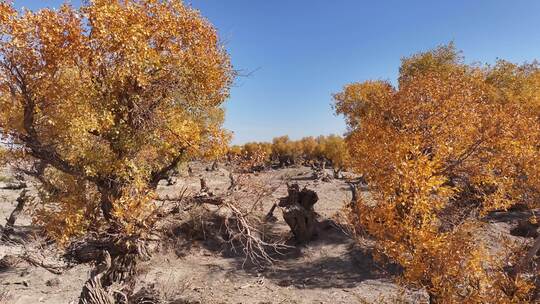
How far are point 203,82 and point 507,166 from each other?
52.6 ft

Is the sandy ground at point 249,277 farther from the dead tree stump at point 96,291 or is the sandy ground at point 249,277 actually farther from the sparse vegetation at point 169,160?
the dead tree stump at point 96,291

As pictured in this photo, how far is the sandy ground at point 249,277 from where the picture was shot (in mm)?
19250

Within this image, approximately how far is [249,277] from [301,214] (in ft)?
19.4

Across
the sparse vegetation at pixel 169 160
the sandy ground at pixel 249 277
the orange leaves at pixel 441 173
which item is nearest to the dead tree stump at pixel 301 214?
the sandy ground at pixel 249 277

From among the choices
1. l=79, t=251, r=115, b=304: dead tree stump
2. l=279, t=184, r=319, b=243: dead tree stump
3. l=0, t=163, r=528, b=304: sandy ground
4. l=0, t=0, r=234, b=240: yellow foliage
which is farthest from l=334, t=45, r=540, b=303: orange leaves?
l=79, t=251, r=115, b=304: dead tree stump

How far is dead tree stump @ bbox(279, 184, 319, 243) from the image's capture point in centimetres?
2612

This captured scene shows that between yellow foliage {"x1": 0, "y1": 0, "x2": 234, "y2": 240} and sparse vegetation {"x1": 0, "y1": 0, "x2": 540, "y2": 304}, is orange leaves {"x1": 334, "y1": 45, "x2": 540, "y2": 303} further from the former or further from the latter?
yellow foliage {"x1": 0, "y1": 0, "x2": 234, "y2": 240}

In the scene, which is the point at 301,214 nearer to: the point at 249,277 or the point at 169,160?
the point at 249,277

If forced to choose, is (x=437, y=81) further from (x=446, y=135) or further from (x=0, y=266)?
(x=0, y=266)

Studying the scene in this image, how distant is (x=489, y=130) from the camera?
1941 cm

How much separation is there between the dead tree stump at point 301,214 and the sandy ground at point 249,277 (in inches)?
35.6

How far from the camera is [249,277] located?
22484 mm

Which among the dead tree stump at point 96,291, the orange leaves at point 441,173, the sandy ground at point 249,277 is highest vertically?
the orange leaves at point 441,173

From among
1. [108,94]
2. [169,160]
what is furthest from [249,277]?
[108,94]
